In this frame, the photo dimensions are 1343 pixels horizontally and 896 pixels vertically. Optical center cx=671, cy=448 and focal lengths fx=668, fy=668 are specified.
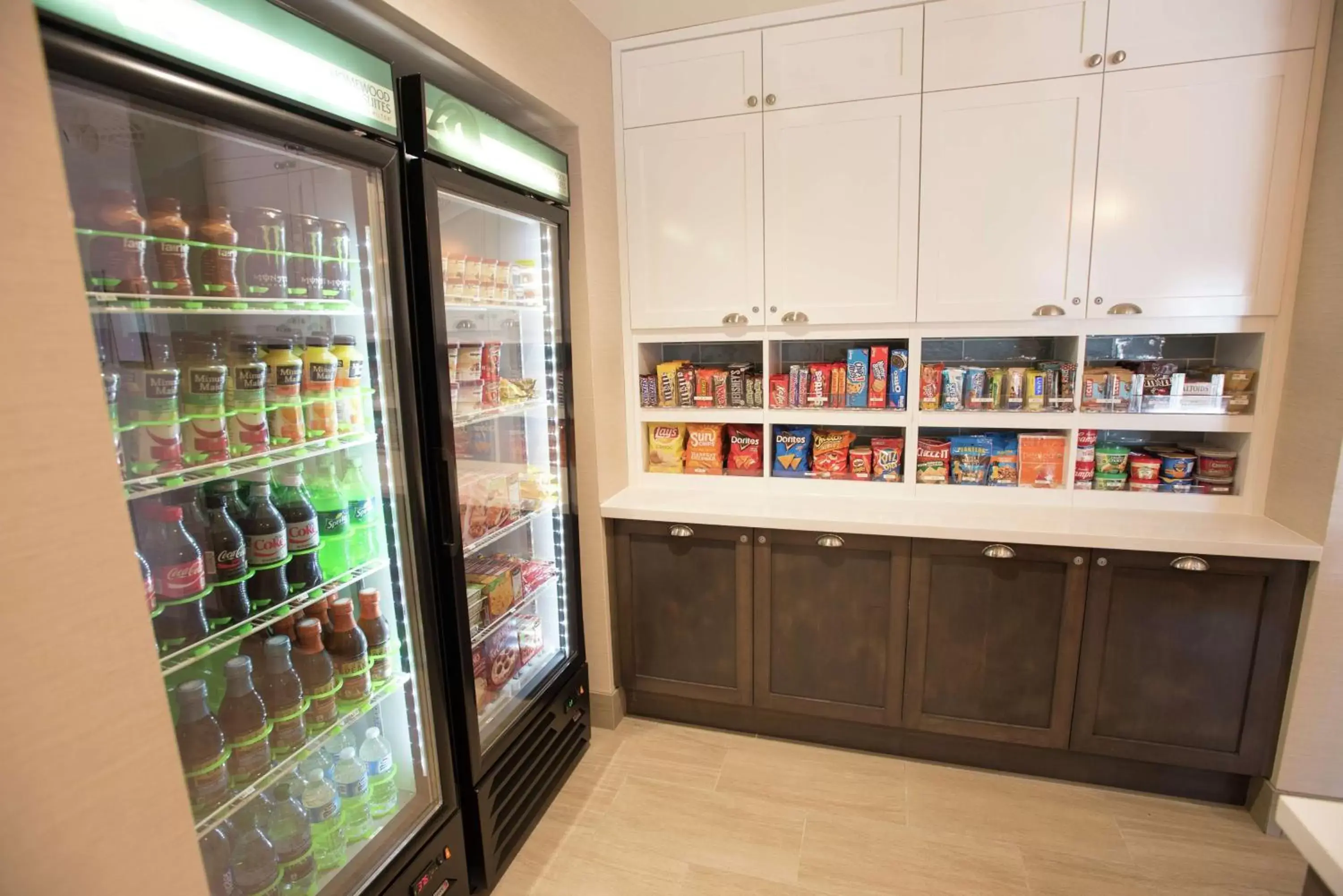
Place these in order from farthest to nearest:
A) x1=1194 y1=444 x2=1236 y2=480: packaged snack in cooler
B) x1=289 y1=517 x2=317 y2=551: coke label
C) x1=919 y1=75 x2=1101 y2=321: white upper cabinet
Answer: x1=1194 y1=444 x2=1236 y2=480: packaged snack in cooler → x1=919 y1=75 x2=1101 y2=321: white upper cabinet → x1=289 y1=517 x2=317 y2=551: coke label

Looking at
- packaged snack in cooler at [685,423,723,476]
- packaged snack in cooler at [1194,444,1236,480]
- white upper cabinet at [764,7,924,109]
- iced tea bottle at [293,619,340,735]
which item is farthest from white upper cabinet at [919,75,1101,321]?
iced tea bottle at [293,619,340,735]

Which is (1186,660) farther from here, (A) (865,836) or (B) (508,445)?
(B) (508,445)

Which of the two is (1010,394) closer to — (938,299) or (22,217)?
(938,299)

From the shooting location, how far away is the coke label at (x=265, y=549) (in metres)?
1.44

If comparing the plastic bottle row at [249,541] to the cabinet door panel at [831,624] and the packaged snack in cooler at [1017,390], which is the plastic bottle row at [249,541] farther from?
the packaged snack in cooler at [1017,390]

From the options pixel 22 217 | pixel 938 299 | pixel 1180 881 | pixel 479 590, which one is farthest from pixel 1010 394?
pixel 22 217

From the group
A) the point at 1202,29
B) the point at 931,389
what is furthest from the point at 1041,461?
the point at 1202,29

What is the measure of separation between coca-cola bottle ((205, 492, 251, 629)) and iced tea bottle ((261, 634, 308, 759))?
0.13m

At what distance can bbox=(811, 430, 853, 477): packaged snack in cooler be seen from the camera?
8.76ft

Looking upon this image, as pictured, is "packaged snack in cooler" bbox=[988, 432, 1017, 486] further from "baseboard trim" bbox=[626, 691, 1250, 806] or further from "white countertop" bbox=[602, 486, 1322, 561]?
"baseboard trim" bbox=[626, 691, 1250, 806]

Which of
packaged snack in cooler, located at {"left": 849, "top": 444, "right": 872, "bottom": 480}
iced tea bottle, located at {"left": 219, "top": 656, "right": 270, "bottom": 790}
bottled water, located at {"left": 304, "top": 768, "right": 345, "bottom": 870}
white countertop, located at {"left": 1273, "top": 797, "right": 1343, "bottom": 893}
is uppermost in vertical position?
packaged snack in cooler, located at {"left": 849, "top": 444, "right": 872, "bottom": 480}

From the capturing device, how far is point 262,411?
143 cm

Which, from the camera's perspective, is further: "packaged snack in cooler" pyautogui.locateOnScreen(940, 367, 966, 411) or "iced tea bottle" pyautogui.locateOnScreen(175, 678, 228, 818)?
"packaged snack in cooler" pyautogui.locateOnScreen(940, 367, 966, 411)

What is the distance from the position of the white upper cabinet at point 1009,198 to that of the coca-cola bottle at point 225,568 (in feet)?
7.17
